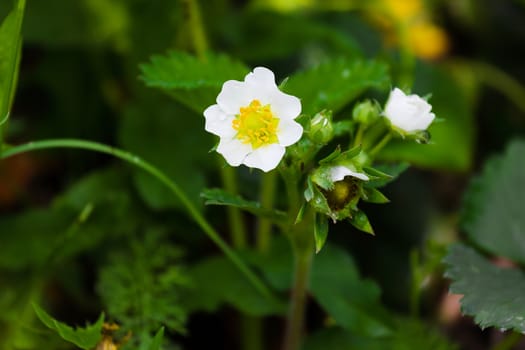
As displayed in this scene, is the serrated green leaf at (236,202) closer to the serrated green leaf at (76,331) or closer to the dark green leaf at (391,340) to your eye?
the serrated green leaf at (76,331)

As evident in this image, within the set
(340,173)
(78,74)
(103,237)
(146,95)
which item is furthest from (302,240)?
(78,74)

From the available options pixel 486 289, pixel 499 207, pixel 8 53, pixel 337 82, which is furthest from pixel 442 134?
pixel 8 53

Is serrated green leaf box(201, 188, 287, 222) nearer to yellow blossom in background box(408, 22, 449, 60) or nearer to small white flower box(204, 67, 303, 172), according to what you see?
small white flower box(204, 67, 303, 172)

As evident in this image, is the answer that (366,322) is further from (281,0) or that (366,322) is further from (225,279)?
(281,0)

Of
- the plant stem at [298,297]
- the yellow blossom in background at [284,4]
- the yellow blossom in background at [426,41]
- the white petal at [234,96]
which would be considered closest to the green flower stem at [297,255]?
the plant stem at [298,297]

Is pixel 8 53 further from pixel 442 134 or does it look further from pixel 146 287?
pixel 442 134

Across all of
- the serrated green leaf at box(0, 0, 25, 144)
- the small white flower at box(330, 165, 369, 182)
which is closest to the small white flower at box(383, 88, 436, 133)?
the small white flower at box(330, 165, 369, 182)
